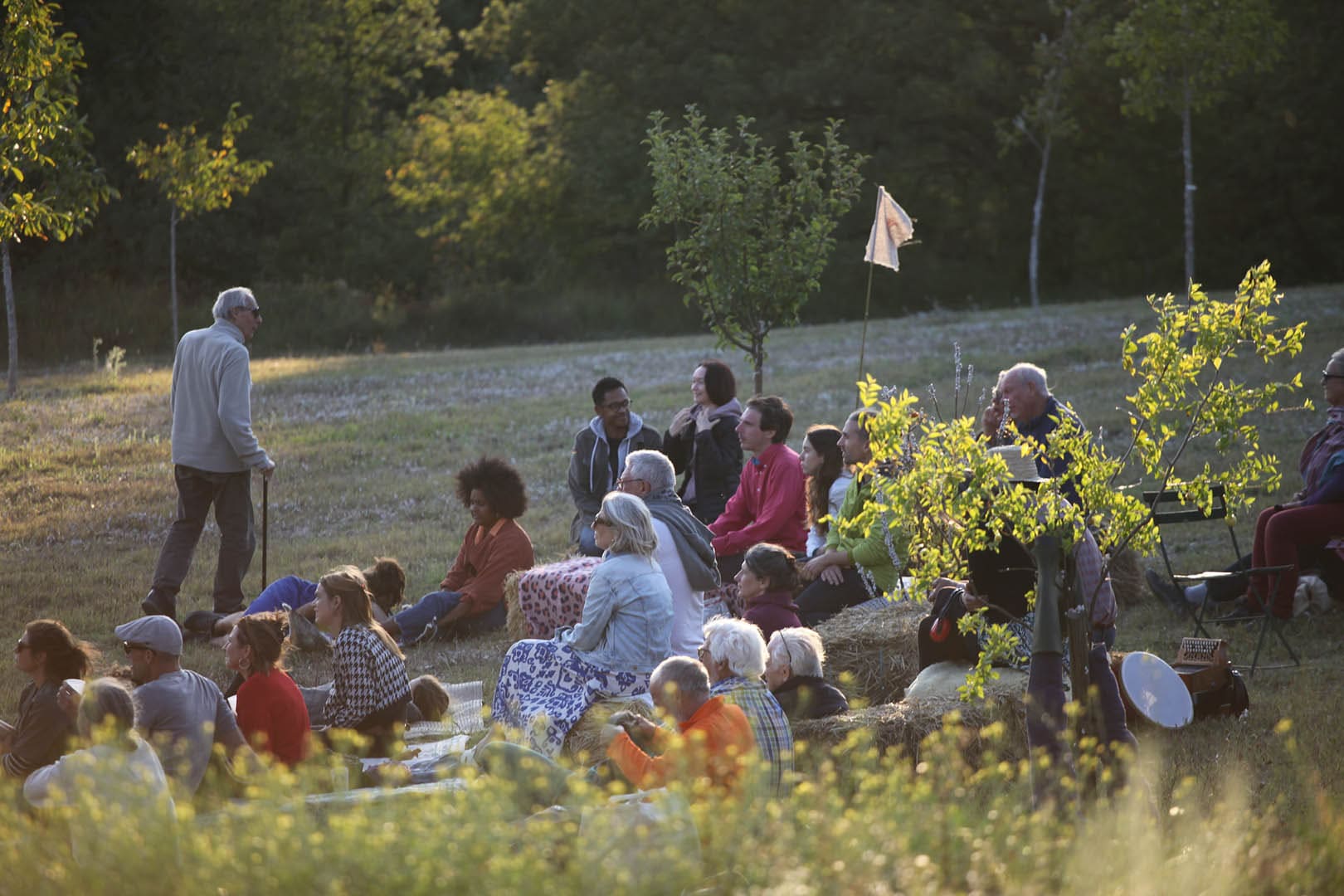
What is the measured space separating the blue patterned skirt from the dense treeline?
109 feet

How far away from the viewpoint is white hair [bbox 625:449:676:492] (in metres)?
8.52

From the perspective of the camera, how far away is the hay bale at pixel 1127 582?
1038 cm

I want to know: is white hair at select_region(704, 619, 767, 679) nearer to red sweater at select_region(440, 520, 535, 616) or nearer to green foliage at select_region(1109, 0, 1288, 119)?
red sweater at select_region(440, 520, 535, 616)

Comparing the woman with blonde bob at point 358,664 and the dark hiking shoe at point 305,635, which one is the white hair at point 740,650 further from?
the dark hiking shoe at point 305,635

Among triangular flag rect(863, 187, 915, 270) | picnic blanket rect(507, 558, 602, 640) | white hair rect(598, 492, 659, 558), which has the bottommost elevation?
picnic blanket rect(507, 558, 602, 640)

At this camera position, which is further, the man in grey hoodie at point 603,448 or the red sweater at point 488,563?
the man in grey hoodie at point 603,448

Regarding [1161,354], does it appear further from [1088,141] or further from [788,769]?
[1088,141]

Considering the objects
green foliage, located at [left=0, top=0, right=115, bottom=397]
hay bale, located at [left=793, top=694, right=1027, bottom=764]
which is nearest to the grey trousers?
green foliage, located at [left=0, top=0, right=115, bottom=397]

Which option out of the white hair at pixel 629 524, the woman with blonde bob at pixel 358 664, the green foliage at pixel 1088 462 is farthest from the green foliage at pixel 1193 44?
Result: the woman with blonde bob at pixel 358 664

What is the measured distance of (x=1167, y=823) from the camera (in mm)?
5453

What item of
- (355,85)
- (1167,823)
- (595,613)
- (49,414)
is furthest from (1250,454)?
(355,85)

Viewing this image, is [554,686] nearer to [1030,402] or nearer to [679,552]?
[679,552]

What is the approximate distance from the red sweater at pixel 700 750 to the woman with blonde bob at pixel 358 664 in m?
1.89

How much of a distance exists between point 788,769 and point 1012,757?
1.48 metres
